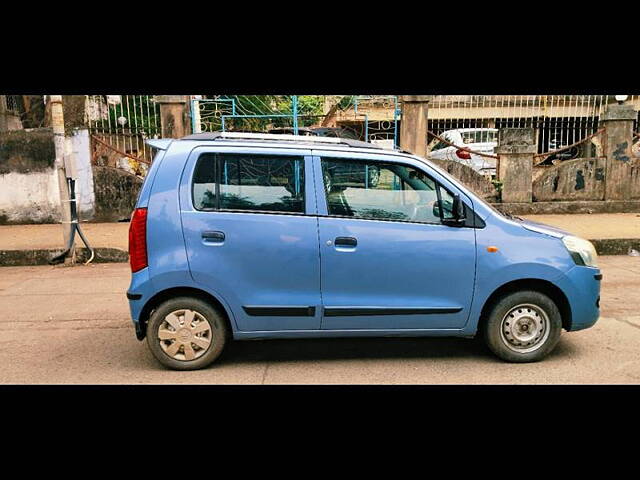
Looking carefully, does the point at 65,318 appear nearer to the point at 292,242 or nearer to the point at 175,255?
the point at 175,255

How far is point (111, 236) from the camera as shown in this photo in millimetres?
9828

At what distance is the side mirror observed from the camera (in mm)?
4195

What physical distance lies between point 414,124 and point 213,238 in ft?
28.1

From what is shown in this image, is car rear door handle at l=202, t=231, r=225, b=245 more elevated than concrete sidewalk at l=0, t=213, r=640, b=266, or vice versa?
car rear door handle at l=202, t=231, r=225, b=245

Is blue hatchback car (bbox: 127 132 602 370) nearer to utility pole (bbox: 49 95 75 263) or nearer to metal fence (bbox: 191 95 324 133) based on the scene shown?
utility pole (bbox: 49 95 75 263)

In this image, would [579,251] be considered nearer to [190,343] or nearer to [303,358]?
[303,358]

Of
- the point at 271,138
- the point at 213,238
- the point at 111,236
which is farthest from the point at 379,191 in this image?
the point at 111,236

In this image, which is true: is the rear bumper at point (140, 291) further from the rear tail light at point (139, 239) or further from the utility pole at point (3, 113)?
the utility pole at point (3, 113)

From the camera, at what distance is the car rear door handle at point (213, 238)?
4.11m

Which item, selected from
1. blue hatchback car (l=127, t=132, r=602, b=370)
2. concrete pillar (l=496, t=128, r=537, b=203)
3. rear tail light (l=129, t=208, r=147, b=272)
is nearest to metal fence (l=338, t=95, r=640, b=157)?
concrete pillar (l=496, t=128, r=537, b=203)

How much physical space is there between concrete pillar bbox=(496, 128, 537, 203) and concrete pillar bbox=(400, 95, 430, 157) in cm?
179

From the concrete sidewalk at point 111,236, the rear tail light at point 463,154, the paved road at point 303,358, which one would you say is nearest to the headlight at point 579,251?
the paved road at point 303,358

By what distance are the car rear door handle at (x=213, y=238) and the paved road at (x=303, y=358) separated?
3.56 ft
